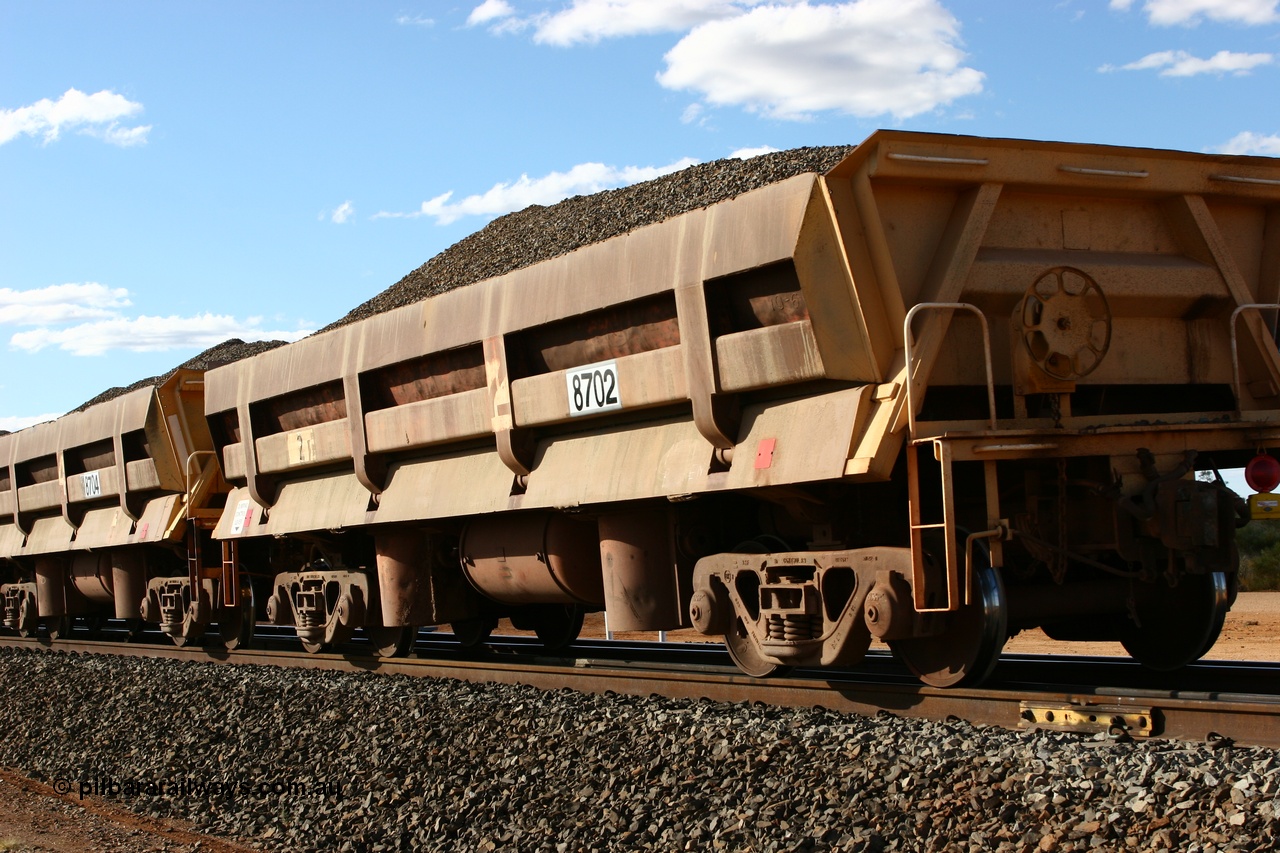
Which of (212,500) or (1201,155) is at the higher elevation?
(1201,155)

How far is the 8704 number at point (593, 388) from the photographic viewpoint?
8.30 metres

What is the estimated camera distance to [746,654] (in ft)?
25.6

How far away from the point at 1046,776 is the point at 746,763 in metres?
1.50

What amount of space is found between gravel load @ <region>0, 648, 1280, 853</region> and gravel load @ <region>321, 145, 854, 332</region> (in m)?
10.3

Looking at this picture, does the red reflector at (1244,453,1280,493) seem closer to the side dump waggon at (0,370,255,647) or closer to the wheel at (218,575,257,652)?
the side dump waggon at (0,370,255,647)

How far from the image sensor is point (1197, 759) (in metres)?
4.84

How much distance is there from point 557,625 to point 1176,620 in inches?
240

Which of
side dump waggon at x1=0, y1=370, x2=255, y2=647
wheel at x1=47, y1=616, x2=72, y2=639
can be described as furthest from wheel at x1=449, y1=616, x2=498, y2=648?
wheel at x1=47, y1=616, x2=72, y2=639

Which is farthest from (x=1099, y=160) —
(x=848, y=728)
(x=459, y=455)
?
(x=459, y=455)

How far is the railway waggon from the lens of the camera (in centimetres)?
666

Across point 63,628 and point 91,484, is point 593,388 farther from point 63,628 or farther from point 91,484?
point 63,628

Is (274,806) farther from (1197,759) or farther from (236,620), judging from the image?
(236,620)

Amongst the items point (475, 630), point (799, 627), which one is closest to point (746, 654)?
→ point (799, 627)

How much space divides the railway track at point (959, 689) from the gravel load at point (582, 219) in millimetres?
Result: 8411
